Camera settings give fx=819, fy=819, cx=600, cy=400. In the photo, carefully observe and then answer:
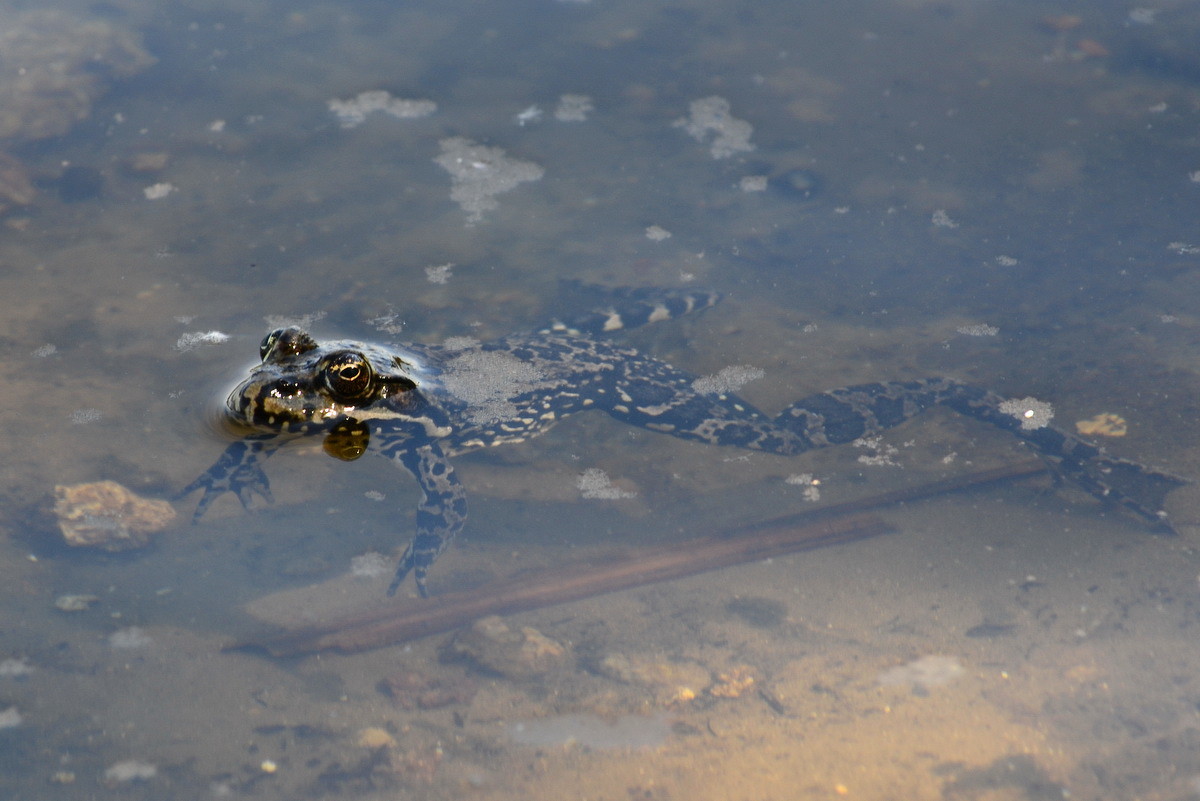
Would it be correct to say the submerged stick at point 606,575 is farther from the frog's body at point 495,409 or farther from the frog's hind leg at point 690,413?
the frog's hind leg at point 690,413

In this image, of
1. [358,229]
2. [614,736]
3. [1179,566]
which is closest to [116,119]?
[358,229]

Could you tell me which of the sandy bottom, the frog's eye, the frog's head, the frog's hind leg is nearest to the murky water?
the sandy bottom

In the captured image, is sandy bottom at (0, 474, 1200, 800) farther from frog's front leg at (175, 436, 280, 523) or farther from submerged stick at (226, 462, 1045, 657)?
frog's front leg at (175, 436, 280, 523)

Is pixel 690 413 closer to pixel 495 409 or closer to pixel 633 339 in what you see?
pixel 633 339

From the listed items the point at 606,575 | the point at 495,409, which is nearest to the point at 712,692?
the point at 606,575

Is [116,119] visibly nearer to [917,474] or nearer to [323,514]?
[323,514]

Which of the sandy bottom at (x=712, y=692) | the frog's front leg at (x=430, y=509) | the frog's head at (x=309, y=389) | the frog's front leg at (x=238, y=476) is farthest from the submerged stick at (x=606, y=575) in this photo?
the frog's head at (x=309, y=389)
